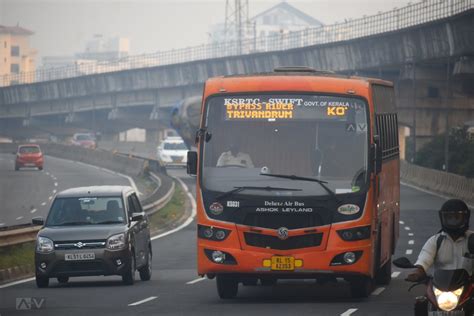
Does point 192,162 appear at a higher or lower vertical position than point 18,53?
higher

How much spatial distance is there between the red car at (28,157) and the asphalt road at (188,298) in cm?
5807

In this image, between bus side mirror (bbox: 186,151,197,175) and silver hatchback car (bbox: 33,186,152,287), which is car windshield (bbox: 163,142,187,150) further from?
bus side mirror (bbox: 186,151,197,175)

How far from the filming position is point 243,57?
88562mm

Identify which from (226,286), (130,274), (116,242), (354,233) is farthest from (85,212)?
(354,233)

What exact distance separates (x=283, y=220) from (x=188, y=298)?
245 centimetres

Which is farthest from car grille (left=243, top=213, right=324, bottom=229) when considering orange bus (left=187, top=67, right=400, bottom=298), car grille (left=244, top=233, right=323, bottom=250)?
car grille (left=244, top=233, right=323, bottom=250)

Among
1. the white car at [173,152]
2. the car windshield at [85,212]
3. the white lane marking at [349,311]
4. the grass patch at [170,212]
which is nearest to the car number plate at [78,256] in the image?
the car windshield at [85,212]

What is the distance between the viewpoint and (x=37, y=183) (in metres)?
71.9

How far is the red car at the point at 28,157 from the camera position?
85625 millimetres

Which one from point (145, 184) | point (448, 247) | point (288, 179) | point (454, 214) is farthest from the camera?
point (145, 184)

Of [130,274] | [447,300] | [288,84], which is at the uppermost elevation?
[288,84]

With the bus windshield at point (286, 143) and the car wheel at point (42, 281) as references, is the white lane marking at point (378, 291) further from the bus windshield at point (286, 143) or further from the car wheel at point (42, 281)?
the car wheel at point (42, 281)

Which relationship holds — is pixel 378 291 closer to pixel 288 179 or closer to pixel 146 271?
pixel 288 179

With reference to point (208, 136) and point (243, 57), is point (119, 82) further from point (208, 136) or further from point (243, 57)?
point (208, 136)
